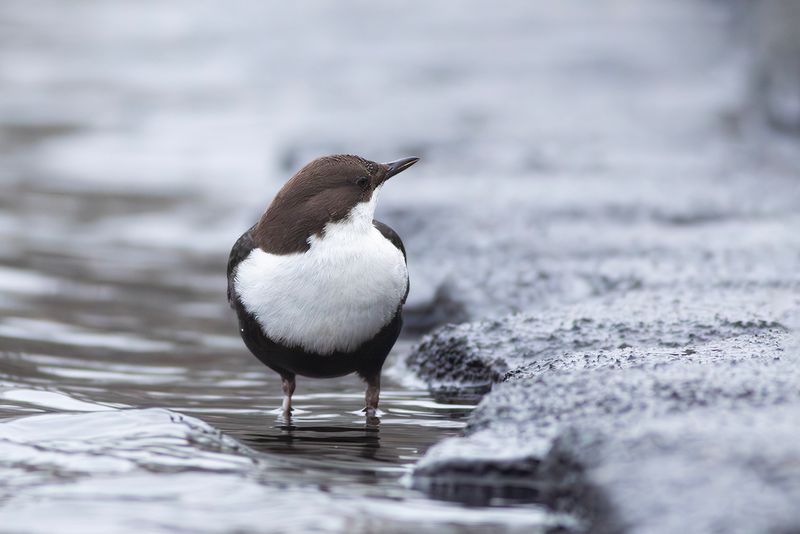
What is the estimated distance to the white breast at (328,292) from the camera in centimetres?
401

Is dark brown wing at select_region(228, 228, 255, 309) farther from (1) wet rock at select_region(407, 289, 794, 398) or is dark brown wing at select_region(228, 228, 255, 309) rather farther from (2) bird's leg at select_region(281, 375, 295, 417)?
(1) wet rock at select_region(407, 289, 794, 398)

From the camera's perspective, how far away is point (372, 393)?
438 cm

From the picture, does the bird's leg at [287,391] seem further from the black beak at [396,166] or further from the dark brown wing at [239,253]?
the black beak at [396,166]

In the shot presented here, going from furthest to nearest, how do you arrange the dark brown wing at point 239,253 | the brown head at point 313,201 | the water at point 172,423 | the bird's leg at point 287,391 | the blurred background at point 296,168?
1. the bird's leg at point 287,391
2. the dark brown wing at point 239,253
3. the brown head at point 313,201
4. the blurred background at point 296,168
5. the water at point 172,423

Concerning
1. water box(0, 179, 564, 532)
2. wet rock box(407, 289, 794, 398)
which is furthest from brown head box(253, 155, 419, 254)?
wet rock box(407, 289, 794, 398)

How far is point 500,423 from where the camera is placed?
330cm

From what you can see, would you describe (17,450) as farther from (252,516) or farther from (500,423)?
(500,423)

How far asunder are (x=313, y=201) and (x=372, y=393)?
0.72 metres

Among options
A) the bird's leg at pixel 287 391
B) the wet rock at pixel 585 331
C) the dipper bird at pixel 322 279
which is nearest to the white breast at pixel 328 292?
the dipper bird at pixel 322 279

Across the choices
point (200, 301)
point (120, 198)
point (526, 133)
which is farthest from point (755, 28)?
point (200, 301)

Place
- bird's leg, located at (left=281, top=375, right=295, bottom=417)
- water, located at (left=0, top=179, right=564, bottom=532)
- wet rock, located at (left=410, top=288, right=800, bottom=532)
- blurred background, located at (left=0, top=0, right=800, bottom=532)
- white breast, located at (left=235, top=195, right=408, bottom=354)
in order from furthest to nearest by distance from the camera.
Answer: bird's leg, located at (left=281, top=375, right=295, bottom=417) < white breast, located at (left=235, top=195, right=408, bottom=354) < blurred background, located at (left=0, top=0, right=800, bottom=532) < water, located at (left=0, top=179, right=564, bottom=532) < wet rock, located at (left=410, top=288, right=800, bottom=532)

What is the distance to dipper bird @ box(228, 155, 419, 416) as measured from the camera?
4016mm

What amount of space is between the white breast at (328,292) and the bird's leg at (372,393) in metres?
0.29

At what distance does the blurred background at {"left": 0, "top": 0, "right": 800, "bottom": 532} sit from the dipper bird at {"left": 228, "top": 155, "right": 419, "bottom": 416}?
0.87 ft
